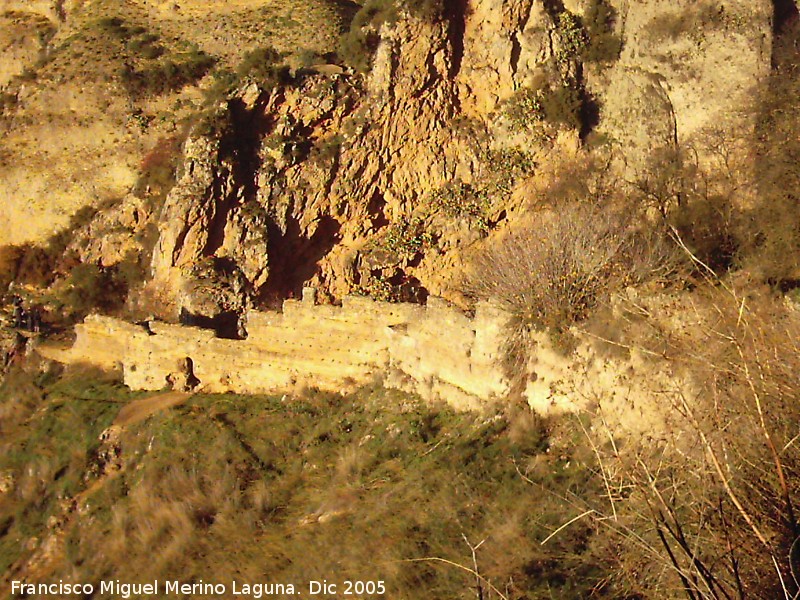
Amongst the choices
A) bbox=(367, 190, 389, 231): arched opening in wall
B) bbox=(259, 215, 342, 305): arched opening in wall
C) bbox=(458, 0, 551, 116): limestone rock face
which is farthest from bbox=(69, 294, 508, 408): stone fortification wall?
bbox=(458, 0, 551, 116): limestone rock face

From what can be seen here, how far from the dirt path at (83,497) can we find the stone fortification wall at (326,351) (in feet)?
1.66

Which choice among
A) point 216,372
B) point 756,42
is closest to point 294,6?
point 756,42

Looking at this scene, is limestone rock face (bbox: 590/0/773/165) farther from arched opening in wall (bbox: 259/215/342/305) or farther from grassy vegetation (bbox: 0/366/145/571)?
grassy vegetation (bbox: 0/366/145/571)

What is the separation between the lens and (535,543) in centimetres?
793

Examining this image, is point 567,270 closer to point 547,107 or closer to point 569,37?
point 547,107

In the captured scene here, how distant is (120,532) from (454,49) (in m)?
14.3

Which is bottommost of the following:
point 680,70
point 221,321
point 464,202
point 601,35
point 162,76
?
point 221,321

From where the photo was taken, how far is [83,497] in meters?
12.1

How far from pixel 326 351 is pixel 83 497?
422 centimetres

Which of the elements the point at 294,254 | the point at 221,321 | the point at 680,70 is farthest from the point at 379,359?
the point at 680,70

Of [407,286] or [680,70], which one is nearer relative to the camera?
[407,286]

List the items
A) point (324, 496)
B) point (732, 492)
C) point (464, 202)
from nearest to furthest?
point (732, 492)
point (324, 496)
point (464, 202)

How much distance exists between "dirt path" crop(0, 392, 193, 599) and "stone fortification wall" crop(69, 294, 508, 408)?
51cm

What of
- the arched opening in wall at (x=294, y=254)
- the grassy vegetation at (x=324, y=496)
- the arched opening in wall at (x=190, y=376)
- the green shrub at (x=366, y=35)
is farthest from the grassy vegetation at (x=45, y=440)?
the green shrub at (x=366, y=35)
